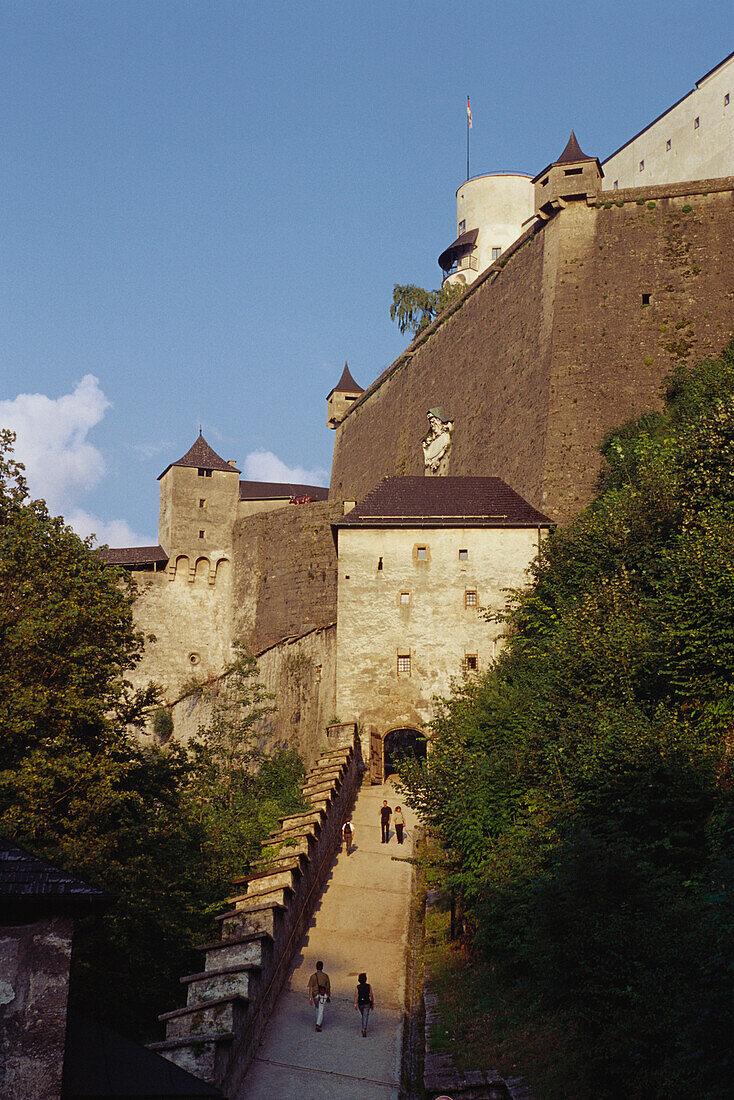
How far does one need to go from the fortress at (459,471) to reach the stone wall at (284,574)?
127mm

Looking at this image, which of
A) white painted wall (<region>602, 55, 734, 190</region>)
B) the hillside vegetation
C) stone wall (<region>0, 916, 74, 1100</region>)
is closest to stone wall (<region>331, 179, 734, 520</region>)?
the hillside vegetation

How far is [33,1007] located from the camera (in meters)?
8.20

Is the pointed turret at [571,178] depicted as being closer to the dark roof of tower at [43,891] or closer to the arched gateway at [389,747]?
the arched gateway at [389,747]

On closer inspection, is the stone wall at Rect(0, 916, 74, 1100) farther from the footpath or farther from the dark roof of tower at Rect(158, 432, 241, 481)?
the dark roof of tower at Rect(158, 432, 241, 481)

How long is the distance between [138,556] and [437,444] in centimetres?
1827

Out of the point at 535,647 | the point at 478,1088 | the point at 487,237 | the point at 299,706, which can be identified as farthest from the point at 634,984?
the point at 487,237

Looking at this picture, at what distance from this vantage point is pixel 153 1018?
661 inches

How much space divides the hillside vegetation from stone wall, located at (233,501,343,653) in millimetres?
19765

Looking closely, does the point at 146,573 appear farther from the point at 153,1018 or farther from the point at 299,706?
the point at 153,1018

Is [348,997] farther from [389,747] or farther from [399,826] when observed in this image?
[389,747]

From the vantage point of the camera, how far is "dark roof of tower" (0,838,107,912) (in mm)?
8305

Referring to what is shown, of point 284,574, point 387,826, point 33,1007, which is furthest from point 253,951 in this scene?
point 284,574

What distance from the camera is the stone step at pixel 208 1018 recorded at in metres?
12.2

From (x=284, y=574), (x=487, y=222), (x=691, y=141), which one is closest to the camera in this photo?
(x=284, y=574)
